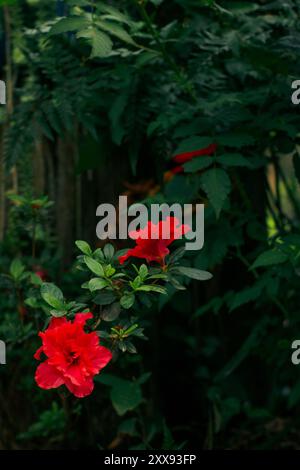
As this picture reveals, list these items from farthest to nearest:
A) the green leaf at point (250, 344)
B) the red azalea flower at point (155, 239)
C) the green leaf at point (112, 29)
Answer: the green leaf at point (250, 344), the green leaf at point (112, 29), the red azalea flower at point (155, 239)

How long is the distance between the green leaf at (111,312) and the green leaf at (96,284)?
52mm

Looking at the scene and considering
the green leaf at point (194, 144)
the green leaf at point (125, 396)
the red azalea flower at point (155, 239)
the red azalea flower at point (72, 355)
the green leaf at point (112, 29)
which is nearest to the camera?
the red azalea flower at point (72, 355)

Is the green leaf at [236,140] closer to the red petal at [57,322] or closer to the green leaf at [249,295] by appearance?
the green leaf at [249,295]

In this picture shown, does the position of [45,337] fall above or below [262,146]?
below

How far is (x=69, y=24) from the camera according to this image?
4.98 feet

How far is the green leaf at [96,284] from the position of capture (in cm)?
134

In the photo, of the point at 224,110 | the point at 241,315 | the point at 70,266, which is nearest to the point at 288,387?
the point at 241,315

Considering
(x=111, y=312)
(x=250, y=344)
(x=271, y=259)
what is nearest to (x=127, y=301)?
(x=111, y=312)

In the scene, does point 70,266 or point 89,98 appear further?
point 70,266

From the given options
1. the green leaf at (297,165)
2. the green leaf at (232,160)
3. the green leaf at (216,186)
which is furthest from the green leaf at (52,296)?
the green leaf at (297,165)

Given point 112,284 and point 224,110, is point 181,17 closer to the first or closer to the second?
point 224,110

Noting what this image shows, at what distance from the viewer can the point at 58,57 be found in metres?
1.89

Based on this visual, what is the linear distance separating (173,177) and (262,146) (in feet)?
1.49

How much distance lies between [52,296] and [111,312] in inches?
4.7
